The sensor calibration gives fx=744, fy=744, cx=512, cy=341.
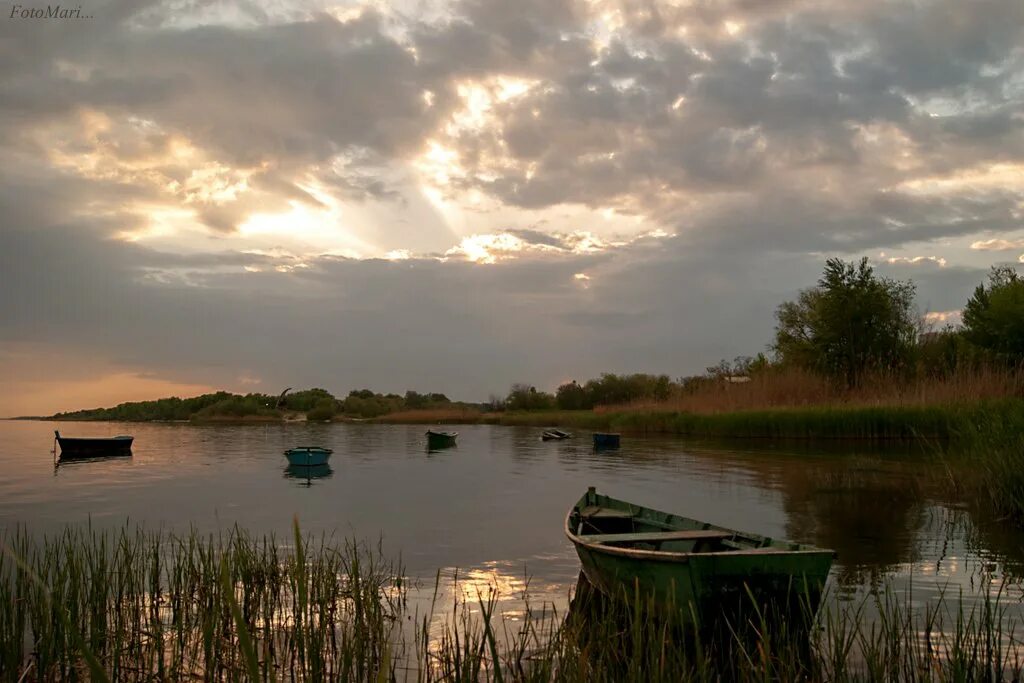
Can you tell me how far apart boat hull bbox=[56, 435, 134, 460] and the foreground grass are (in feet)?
116

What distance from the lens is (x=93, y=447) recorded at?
4159cm

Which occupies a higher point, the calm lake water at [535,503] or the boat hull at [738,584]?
the boat hull at [738,584]

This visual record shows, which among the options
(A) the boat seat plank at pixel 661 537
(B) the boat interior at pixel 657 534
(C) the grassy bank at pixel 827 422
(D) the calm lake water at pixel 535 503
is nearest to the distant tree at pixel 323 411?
(C) the grassy bank at pixel 827 422

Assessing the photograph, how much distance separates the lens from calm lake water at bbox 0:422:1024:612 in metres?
12.4

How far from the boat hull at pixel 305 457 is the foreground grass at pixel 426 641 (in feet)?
69.4

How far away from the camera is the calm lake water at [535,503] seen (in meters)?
12.4

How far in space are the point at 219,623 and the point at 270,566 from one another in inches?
100

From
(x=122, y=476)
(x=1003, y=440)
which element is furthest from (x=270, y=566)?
(x=122, y=476)

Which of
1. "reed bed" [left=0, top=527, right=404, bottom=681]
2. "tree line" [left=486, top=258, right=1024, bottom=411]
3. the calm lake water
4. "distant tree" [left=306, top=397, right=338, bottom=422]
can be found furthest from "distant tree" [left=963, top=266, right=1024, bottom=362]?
"distant tree" [left=306, top=397, right=338, bottom=422]

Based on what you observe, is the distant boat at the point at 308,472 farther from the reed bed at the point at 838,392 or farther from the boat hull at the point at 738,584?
the boat hull at the point at 738,584

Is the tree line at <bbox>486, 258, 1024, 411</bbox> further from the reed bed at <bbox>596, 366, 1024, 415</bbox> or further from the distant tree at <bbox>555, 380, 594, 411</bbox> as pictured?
the distant tree at <bbox>555, 380, 594, 411</bbox>

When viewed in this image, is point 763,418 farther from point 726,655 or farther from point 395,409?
point 395,409

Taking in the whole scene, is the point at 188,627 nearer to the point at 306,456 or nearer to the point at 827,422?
the point at 306,456

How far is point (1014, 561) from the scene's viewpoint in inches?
459
